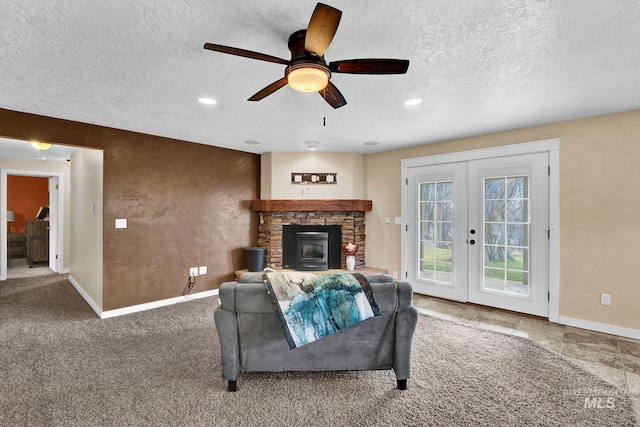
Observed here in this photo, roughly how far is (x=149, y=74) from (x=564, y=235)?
180 inches

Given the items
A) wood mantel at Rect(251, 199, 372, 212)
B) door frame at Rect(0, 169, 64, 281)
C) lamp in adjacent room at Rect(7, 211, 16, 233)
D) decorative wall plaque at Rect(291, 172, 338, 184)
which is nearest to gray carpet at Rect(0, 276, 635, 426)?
wood mantel at Rect(251, 199, 372, 212)

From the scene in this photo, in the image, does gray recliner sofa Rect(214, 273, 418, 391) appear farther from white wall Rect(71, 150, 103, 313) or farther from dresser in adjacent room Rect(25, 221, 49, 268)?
dresser in adjacent room Rect(25, 221, 49, 268)

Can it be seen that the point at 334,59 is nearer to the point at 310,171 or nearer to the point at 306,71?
the point at 306,71

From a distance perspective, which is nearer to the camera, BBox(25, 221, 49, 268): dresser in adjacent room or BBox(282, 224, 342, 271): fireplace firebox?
BBox(282, 224, 342, 271): fireplace firebox

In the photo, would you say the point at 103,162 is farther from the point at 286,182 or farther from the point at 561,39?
the point at 561,39

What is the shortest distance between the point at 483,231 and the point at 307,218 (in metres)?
2.70

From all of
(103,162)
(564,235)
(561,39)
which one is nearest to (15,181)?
(103,162)

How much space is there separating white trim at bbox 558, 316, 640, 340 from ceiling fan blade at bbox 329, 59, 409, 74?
3643 mm

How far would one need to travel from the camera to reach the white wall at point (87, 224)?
3992 mm

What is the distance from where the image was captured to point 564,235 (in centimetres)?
359

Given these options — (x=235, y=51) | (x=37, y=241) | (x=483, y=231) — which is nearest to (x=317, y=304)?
(x=235, y=51)

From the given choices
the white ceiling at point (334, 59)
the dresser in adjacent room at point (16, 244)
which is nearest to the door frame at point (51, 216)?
the dresser in adjacent room at point (16, 244)

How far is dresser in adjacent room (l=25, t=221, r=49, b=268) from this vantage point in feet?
22.8

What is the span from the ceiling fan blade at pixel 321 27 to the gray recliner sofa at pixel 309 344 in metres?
1.57
